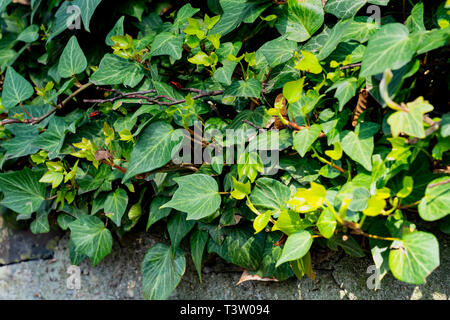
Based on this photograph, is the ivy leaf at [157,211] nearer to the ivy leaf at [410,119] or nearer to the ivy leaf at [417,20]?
the ivy leaf at [410,119]

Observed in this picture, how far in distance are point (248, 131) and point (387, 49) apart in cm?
42

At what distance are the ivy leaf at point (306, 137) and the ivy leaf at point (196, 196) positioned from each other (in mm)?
268

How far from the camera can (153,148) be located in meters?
1.17

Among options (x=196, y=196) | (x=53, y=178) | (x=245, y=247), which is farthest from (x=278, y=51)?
(x=53, y=178)

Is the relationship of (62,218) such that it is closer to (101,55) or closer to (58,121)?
(58,121)

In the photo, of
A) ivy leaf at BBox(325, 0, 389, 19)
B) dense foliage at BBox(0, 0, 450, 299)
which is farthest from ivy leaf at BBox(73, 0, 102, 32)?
ivy leaf at BBox(325, 0, 389, 19)

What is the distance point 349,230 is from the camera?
105 cm

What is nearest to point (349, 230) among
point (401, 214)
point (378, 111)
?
point (401, 214)

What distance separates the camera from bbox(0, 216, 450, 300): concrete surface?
1.16 metres

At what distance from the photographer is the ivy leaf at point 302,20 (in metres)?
1.10

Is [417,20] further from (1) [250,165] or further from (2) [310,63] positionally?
(1) [250,165]

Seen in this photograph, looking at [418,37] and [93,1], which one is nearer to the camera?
[418,37]

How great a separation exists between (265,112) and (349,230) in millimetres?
393

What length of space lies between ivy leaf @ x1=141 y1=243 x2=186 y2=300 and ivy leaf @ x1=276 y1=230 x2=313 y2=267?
0.46 metres
